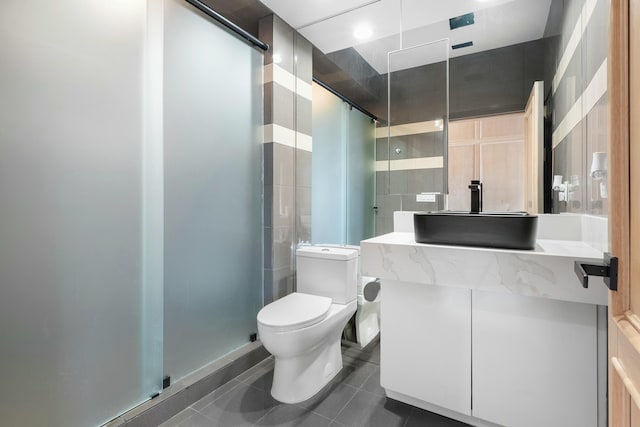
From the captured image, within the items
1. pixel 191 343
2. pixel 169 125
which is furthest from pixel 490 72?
pixel 191 343

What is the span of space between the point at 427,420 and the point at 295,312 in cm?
86

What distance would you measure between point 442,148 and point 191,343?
6.32ft

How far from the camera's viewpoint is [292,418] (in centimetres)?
154

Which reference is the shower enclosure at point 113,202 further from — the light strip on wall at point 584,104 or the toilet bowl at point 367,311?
the light strip on wall at point 584,104

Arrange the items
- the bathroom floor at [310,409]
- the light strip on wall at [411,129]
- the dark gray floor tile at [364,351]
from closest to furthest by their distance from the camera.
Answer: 1. the bathroom floor at [310,409]
2. the light strip on wall at [411,129]
3. the dark gray floor tile at [364,351]

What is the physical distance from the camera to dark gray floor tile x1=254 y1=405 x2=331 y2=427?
1502 millimetres

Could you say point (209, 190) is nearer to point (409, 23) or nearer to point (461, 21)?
point (409, 23)

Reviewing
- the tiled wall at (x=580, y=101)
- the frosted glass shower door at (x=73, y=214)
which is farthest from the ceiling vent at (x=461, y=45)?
the frosted glass shower door at (x=73, y=214)

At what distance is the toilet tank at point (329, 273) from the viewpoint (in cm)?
203

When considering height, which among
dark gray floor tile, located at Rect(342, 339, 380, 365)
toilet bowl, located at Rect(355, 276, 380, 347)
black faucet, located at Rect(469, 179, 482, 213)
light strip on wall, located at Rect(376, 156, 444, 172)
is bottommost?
dark gray floor tile, located at Rect(342, 339, 380, 365)

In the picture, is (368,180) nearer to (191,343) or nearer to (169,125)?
(169,125)

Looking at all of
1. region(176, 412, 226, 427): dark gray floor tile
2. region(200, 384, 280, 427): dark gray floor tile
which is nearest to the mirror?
region(200, 384, 280, 427): dark gray floor tile

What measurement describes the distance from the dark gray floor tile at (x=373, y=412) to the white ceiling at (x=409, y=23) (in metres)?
2.10

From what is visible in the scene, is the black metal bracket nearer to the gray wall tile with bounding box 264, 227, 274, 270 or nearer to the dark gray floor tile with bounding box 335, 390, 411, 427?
the dark gray floor tile with bounding box 335, 390, 411, 427
